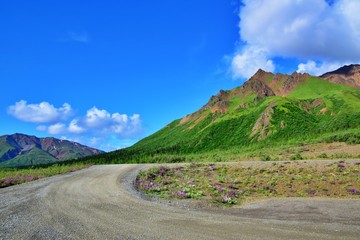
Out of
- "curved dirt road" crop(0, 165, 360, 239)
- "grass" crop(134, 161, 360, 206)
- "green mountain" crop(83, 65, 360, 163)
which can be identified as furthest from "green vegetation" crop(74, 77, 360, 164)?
"curved dirt road" crop(0, 165, 360, 239)

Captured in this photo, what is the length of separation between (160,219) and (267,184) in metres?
12.6

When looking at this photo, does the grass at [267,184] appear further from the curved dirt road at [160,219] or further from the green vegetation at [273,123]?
the green vegetation at [273,123]

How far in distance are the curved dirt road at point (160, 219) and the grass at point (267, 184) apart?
2.59 metres

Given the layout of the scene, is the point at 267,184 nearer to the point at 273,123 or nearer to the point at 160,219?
the point at 160,219

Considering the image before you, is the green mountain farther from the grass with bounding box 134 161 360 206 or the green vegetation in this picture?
the grass with bounding box 134 161 360 206

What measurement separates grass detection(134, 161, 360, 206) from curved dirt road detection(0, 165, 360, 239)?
2.59m

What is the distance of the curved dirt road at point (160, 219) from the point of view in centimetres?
1106

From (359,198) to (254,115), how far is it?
126121 millimetres

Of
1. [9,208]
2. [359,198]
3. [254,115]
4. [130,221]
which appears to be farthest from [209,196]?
[254,115]

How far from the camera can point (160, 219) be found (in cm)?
1331

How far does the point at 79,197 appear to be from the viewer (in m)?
18.7

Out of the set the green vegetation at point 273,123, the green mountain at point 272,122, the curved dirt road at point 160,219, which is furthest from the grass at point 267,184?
the green vegetation at point 273,123

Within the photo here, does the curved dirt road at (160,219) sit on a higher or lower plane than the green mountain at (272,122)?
lower

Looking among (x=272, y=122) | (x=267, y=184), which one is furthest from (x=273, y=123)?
(x=267, y=184)
